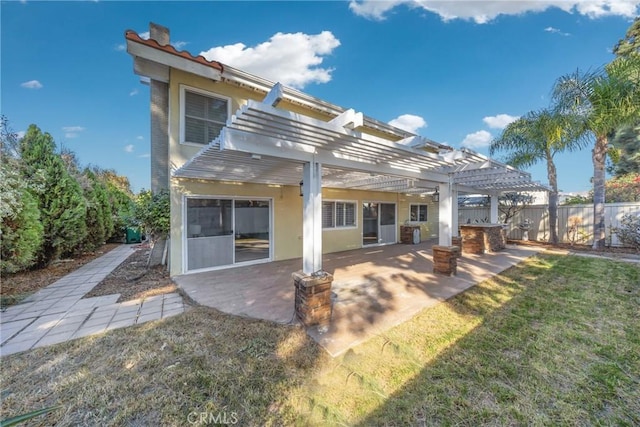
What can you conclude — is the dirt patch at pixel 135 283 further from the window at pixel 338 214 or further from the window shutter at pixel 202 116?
the window at pixel 338 214

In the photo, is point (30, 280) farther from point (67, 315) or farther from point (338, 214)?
point (338, 214)

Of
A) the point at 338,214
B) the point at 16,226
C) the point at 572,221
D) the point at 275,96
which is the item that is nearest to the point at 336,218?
the point at 338,214

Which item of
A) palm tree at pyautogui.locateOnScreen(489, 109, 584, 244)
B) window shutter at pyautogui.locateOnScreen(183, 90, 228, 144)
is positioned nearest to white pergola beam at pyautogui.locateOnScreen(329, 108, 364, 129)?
window shutter at pyautogui.locateOnScreen(183, 90, 228, 144)

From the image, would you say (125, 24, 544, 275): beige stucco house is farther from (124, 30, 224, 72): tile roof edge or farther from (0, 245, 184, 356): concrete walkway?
(0, 245, 184, 356): concrete walkway

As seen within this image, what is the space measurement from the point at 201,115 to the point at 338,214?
6297mm

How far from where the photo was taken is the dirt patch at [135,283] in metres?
5.37

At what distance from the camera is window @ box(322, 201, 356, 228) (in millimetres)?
10250

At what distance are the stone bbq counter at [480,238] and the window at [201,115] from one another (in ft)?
30.9

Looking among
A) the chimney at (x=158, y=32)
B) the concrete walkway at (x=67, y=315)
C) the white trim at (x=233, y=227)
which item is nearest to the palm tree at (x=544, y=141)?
the white trim at (x=233, y=227)

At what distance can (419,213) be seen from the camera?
14.4 m

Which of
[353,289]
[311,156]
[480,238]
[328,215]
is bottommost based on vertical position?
[353,289]

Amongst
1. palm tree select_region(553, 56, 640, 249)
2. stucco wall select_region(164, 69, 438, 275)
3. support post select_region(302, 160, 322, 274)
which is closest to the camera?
support post select_region(302, 160, 322, 274)

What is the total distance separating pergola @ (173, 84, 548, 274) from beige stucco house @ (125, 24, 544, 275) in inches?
→ 0.8

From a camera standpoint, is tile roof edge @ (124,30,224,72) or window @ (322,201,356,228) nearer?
tile roof edge @ (124,30,224,72)
